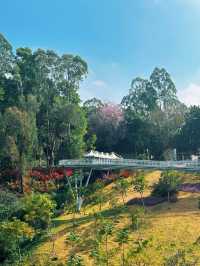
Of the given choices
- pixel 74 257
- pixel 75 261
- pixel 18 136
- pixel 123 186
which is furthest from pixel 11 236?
pixel 18 136

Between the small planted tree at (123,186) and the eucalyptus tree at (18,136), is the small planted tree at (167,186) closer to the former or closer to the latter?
the small planted tree at (123,186)

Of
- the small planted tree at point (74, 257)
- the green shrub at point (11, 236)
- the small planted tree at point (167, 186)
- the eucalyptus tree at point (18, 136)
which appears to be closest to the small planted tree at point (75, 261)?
the small planted tree at point (74, 257)

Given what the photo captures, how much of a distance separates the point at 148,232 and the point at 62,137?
28.3 metres

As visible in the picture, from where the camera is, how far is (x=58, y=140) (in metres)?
58.6

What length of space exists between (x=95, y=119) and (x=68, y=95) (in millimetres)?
9611

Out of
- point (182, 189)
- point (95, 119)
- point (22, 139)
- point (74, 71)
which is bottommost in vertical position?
point (182, 189)

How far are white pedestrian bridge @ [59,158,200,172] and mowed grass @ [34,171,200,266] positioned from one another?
3.40 metres

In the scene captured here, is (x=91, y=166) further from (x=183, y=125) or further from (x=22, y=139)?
(x=183, y=125)

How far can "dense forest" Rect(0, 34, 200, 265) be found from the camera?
35.3 metres

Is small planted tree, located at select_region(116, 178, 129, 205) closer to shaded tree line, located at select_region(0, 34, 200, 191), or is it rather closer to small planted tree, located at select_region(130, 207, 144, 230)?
small planted tree, located at select_region(130, 207, 144, 230)

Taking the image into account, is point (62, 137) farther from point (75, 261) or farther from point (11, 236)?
point (75, 261)

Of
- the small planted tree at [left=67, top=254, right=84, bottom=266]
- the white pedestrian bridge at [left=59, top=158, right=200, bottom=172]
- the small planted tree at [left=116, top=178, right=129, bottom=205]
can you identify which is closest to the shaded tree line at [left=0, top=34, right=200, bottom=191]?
the white pedestrian bridge at [left=59, top=158, right=200, bottom=172]

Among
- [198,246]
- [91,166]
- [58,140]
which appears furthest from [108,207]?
[58,140]

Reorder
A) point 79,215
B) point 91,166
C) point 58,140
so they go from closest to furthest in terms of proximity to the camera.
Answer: point 79,215 < point 91,166 < point 58,140
